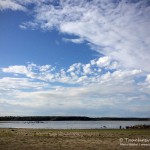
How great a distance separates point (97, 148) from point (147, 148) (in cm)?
401

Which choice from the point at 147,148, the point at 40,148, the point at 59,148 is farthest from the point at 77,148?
the point at 147,148

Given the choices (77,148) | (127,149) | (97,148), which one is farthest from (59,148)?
(127,149)

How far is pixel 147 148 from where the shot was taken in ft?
79.6

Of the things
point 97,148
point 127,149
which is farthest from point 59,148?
point 127,149

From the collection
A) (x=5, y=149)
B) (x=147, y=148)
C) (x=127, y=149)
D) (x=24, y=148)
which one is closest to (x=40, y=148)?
(x=24, y=148)

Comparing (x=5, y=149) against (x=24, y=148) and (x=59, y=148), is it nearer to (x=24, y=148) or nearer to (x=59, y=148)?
(x=24, y=148)

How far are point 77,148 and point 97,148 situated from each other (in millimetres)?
1632

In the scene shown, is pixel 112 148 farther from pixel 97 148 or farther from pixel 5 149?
pixel 5 149

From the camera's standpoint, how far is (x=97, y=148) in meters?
24.6

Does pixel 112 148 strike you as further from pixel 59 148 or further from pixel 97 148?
pixel 59 148

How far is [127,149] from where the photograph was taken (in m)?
24.0

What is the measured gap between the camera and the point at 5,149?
76.3 feet

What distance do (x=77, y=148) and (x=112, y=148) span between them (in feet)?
9.33

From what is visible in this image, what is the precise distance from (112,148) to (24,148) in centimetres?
709
